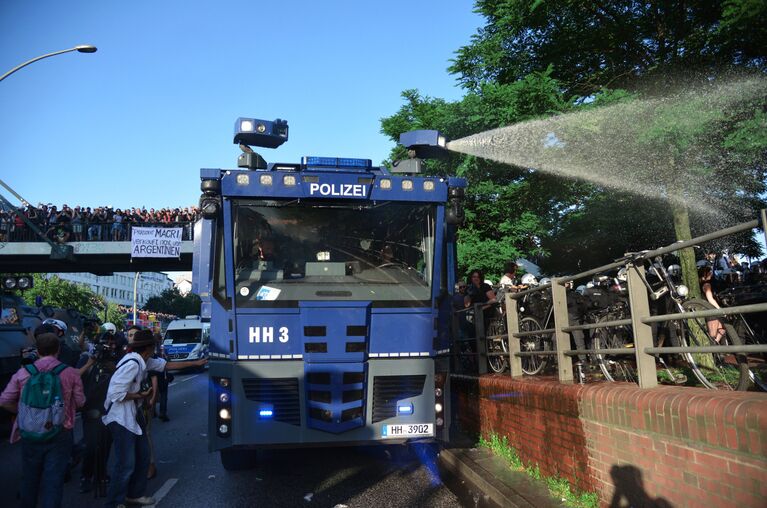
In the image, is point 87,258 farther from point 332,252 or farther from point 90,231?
point 332,252

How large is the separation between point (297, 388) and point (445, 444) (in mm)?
2325

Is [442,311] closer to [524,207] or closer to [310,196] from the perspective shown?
[310,196]

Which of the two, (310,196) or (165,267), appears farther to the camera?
(165,267)

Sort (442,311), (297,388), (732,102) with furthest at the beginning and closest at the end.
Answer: (732,102)
(442,311)
(297,388)

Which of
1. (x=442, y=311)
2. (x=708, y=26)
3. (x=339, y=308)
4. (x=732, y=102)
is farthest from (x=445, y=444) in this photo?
(x=708, y=26)

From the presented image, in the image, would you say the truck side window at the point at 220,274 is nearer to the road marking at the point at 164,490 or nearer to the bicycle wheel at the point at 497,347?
the road marking at the point at 164,490

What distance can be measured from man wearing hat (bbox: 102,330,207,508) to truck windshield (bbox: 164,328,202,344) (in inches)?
915

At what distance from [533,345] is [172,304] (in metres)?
93.9

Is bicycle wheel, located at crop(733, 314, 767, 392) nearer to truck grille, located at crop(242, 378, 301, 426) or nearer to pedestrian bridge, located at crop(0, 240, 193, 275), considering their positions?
truck grille, located at crop(242, 378, 301, 426)

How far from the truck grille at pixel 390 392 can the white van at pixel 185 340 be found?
22.4 m

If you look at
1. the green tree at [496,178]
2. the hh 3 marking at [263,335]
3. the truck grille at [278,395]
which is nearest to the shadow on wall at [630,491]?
the truck grille at [278,395]

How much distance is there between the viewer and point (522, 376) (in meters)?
7.16

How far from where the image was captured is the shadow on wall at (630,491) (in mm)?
4039

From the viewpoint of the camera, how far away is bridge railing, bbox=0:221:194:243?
2852 cm
